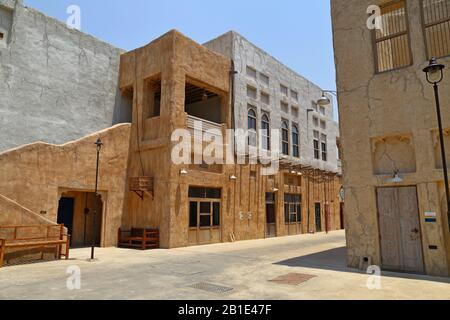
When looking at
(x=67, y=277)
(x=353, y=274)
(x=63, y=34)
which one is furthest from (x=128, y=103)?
(x=353, y=274)

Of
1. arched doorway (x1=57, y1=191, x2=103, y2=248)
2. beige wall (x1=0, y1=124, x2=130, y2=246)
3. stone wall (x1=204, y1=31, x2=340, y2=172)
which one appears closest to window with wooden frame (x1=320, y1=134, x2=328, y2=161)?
stone wall (x1=204, y1=31, x2=340, y2=172)

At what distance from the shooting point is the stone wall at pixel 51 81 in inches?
627

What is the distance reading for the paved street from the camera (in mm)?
7371

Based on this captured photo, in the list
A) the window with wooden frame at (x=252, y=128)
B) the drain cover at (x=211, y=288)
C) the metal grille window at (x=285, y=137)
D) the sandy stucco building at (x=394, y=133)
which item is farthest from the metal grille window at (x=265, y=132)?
the drain cover at (x=211, y=288)

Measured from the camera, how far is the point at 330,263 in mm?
11773

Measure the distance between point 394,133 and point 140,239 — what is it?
11.9 meters

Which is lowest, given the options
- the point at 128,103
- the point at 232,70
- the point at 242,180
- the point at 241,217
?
the point at 241,217

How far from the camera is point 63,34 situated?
59.7ft

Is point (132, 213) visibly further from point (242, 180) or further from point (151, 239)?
point (242, 180)

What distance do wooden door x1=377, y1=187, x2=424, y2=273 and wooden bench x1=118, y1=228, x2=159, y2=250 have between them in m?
10.4

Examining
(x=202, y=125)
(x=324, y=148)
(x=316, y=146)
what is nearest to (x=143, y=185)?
(x=202, y=125)

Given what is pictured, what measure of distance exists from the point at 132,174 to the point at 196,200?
3.72m

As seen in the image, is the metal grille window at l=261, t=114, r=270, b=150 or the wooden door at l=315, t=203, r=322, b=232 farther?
the wooden door at l=315, t=203, r=322, b=232

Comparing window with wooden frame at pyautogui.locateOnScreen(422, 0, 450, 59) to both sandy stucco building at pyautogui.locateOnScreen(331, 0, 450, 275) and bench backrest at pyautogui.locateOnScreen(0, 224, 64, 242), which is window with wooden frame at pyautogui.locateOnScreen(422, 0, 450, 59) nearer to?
sandy stucco building at pyautogui.locateOnScreen(331, 0, 450, 275)
